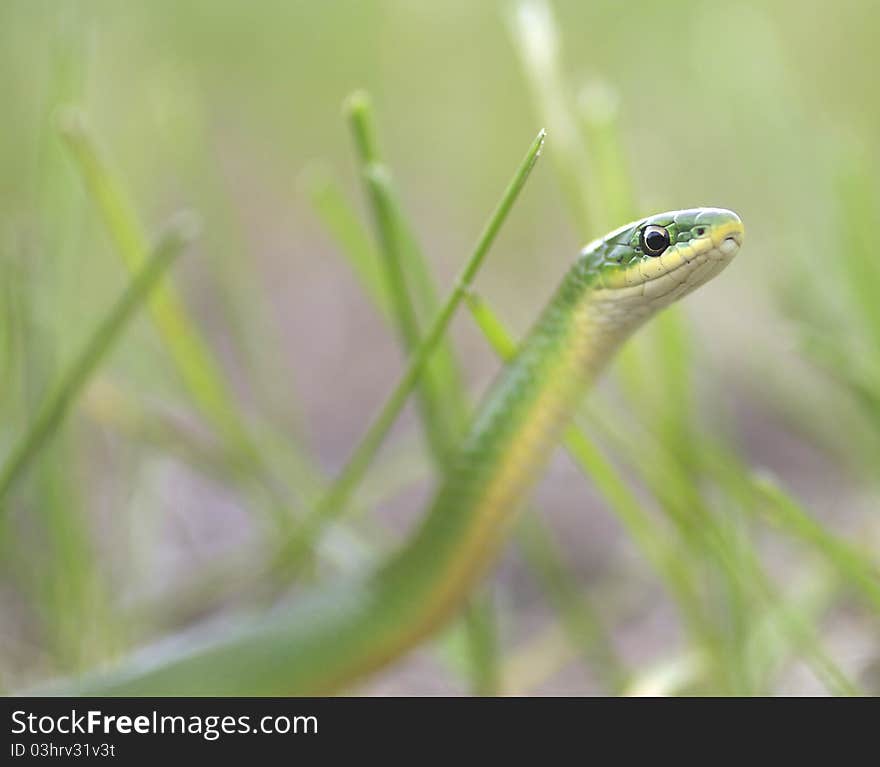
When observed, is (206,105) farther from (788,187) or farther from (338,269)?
(788,187)

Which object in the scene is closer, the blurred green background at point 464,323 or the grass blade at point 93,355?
the grass blade at point 93,355

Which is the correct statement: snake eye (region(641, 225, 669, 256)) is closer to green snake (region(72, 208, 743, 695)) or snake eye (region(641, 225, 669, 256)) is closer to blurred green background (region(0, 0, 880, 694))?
green snake (region(72, 208, 743, 695))

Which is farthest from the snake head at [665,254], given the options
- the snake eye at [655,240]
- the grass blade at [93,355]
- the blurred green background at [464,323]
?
the grass blade at [93,355]

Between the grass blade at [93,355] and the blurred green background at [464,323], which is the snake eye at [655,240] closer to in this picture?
the blurred green background at [464,323]

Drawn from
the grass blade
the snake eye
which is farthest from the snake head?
the grass blade

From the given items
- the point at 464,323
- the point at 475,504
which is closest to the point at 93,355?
the point at 475,504

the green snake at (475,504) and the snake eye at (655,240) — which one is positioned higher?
the snake eye at (655,240)
